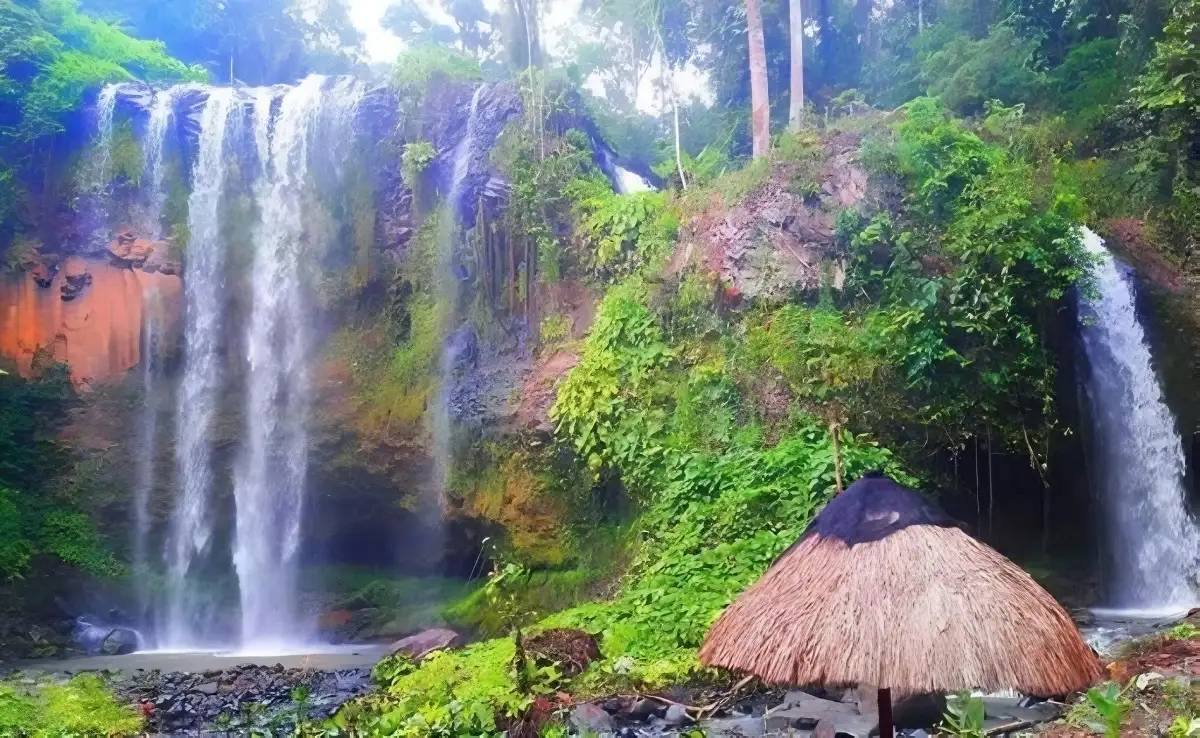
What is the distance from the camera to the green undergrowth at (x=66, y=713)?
7.38 metres

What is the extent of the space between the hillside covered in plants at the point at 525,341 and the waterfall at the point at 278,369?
0.21 feet

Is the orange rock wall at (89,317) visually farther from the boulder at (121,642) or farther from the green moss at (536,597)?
the green moss at (536,597)

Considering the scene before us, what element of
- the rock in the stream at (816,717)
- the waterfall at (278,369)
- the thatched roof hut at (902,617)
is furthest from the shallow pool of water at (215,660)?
the thatched roof hut at (902,617)

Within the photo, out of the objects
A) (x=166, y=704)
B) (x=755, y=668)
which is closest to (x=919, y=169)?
(x=755, y=668)

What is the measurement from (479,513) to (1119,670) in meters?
8.22

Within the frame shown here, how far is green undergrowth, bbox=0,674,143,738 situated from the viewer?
24.2ft

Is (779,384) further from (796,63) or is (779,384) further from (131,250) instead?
(131,250)

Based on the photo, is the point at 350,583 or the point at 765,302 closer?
the point at 765,302

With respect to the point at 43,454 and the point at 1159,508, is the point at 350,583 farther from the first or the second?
the point at 1159,508

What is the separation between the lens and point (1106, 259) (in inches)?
457

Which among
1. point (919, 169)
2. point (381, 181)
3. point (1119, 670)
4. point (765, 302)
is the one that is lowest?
point (1119, 670)

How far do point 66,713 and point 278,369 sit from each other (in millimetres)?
8180

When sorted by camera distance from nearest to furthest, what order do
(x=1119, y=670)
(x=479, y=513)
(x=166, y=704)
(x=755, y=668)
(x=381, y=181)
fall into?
(x=755, y=668) < (x=1119, y=670) < (x=166, y=704) < (x=479, y=513) < (x=381, y=181)

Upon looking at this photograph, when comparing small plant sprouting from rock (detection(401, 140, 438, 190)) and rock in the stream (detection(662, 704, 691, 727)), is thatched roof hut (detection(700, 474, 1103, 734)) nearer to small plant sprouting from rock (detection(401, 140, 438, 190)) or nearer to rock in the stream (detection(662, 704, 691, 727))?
rock in the stream (detection(662, 704, 691, 727))
